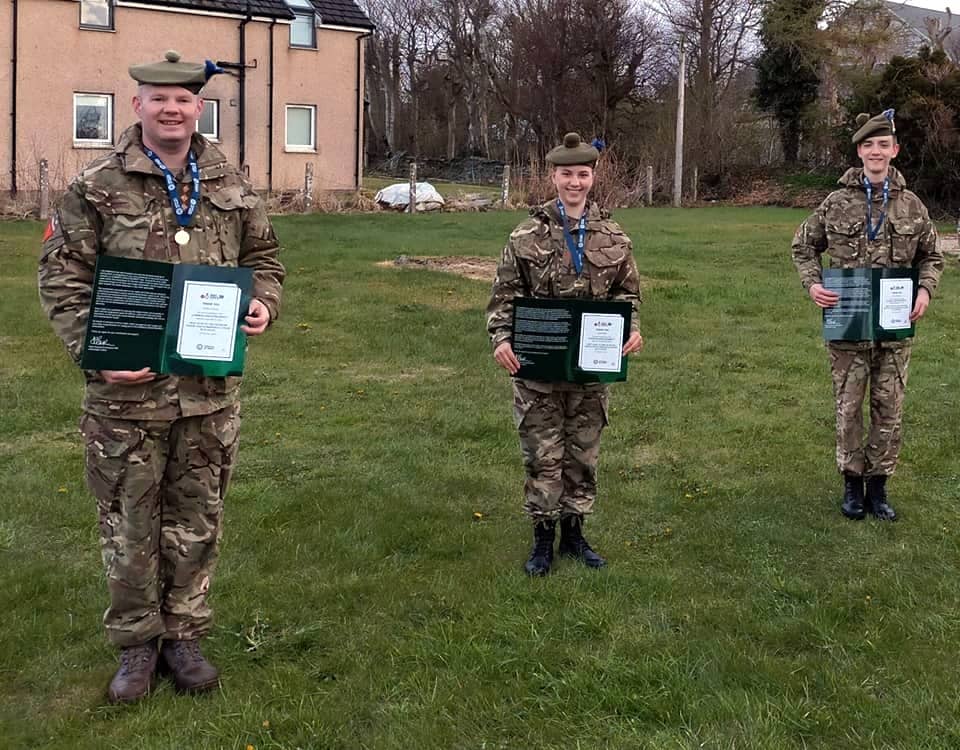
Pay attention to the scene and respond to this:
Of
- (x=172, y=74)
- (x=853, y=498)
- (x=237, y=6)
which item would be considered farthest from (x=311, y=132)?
(x=172, y=74)

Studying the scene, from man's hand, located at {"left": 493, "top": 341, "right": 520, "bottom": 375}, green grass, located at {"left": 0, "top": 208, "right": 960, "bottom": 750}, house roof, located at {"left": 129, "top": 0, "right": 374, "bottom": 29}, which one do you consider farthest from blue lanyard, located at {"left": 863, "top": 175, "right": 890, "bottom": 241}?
house roof, located at {"left": 129, "top": 0, "right": 374, "bottom": 29}

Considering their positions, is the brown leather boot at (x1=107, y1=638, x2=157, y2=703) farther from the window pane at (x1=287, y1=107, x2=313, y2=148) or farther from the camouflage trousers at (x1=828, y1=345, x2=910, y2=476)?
the window pane at (x1=287, y1=107, x2=313, y2=148)

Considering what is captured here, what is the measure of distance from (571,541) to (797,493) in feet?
6.24

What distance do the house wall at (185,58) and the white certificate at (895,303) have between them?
72.6 feet

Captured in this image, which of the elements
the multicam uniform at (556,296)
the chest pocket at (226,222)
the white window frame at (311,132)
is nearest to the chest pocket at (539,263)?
the multicam uniform at (556,296)

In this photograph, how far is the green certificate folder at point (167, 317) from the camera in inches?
137

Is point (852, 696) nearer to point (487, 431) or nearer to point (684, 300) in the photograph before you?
point (487, 431)

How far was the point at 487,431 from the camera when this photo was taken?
26.1 feet

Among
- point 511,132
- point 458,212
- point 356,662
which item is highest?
point 511,132

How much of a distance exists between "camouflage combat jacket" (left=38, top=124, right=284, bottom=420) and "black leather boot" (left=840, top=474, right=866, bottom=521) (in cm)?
391

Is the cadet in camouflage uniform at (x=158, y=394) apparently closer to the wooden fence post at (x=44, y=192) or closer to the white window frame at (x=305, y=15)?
the wooden fence post at (x=44, y=192)

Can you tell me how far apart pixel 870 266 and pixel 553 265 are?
6.76ft

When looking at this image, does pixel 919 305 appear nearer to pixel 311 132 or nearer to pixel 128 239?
pixel 128 239

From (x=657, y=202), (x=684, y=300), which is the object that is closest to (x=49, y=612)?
(x=684, y=300)
